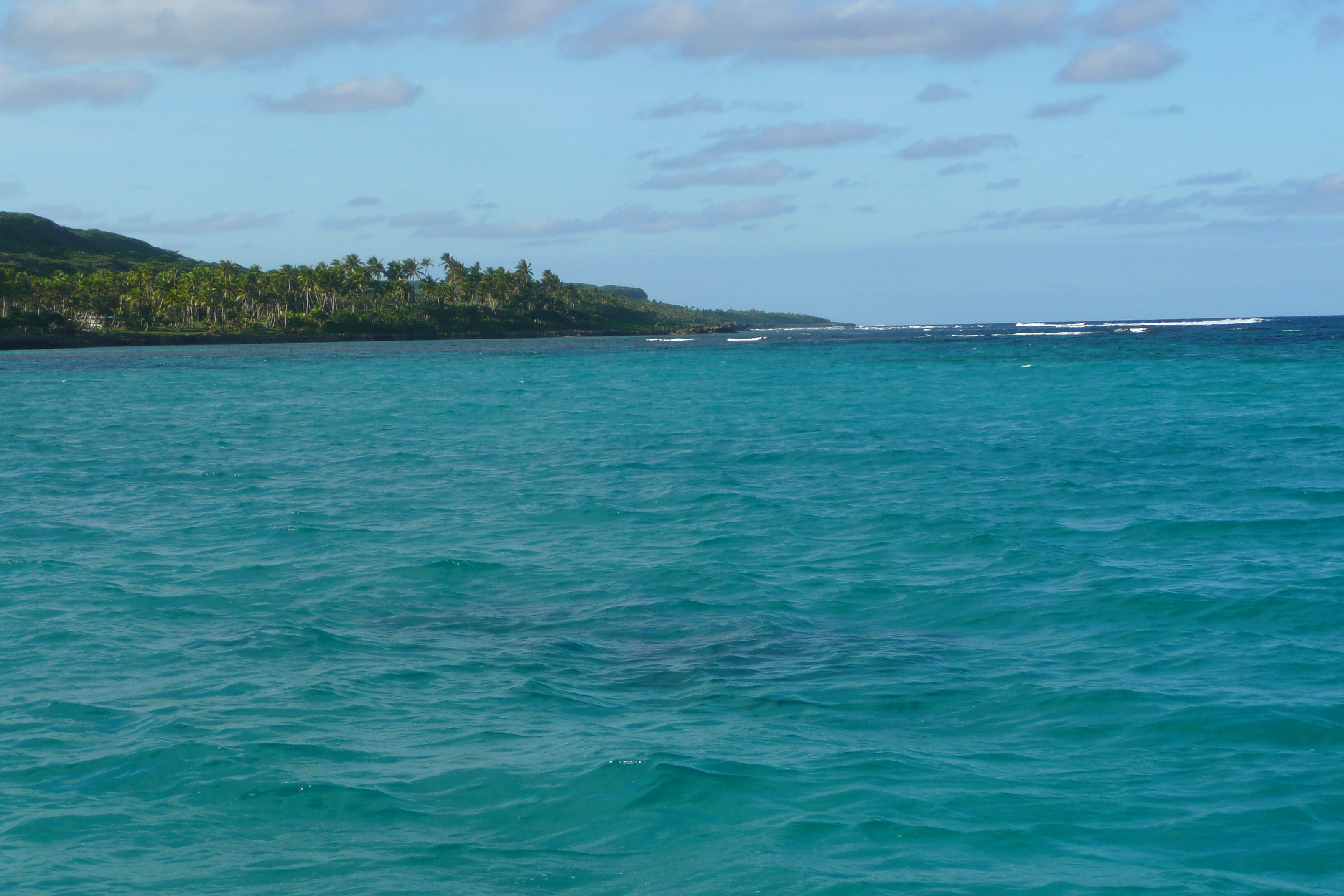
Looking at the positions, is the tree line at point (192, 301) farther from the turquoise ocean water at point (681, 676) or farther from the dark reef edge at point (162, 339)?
the turquoise ocean water at point (681, 676)

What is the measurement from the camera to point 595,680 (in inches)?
466

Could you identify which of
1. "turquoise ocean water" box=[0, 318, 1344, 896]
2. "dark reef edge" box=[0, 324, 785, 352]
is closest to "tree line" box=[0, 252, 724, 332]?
"dark reef edge" box=[0, 324, 785, 352]

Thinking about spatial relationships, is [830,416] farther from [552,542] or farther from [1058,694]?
[1058,694]

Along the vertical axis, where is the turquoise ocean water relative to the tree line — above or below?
below

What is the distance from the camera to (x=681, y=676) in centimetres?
1195

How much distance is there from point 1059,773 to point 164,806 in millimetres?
7249

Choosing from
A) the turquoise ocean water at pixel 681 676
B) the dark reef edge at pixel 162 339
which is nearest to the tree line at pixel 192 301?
the dark reef edge at pixel 162 339

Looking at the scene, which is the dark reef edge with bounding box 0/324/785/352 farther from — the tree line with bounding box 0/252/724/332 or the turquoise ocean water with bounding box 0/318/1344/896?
the turquoise ocean water with bounding box 0/318/1344/896

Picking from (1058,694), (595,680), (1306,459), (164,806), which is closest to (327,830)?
(164,806)

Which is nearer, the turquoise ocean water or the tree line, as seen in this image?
the turquoise ocean water

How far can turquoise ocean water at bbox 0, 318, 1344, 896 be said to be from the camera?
8133mm

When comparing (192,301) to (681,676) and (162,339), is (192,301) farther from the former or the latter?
(681,676)

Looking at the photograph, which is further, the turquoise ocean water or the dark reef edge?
the dark reef edge

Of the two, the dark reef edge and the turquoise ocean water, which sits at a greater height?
the dark reef edge
